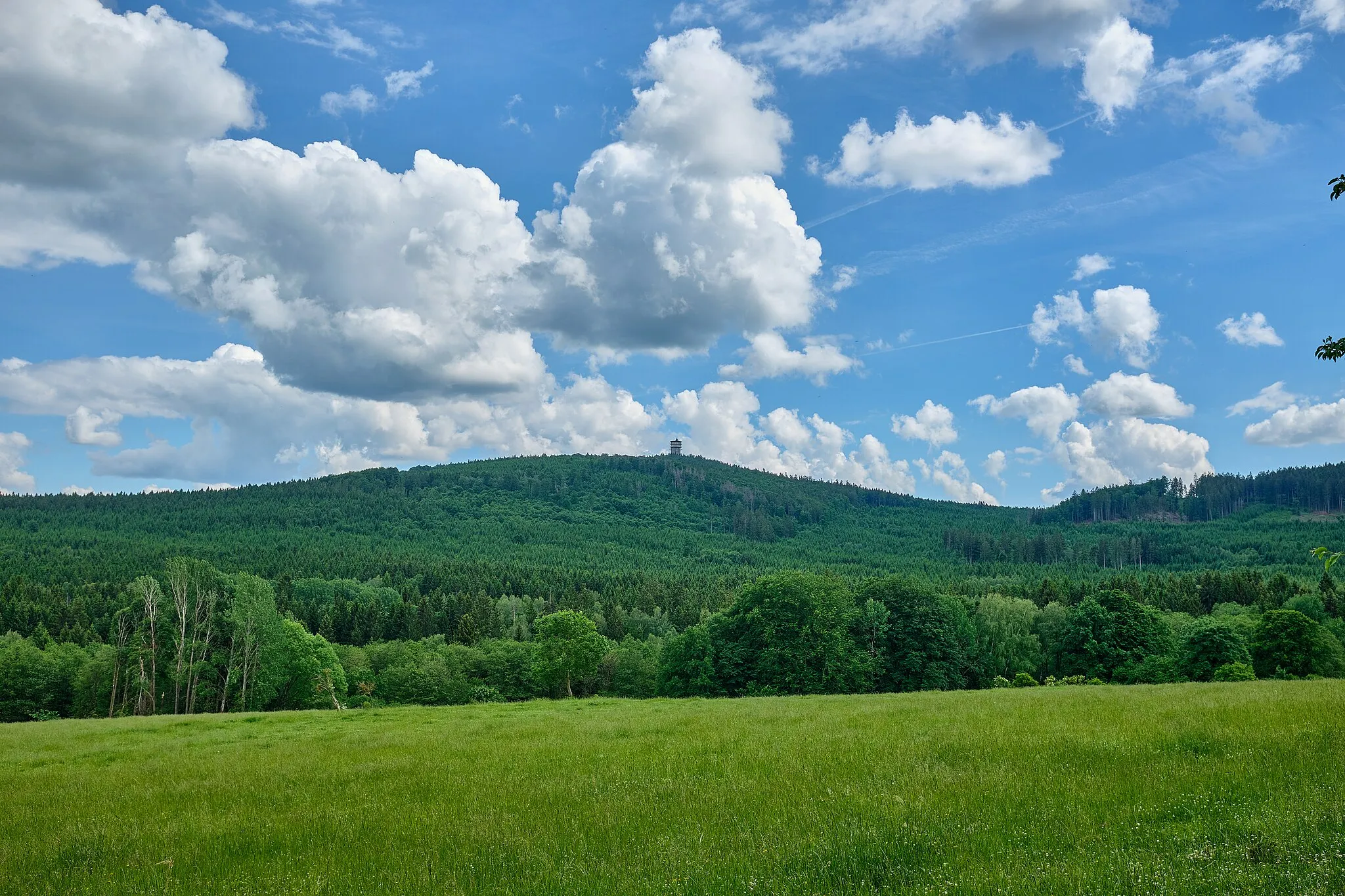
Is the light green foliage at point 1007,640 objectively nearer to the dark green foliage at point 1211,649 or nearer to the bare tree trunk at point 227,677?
the dark green foliage at point 1211,649

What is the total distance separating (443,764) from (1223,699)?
871 inches

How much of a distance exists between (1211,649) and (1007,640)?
2945cm

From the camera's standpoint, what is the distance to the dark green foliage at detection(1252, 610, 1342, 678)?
65.7 meters

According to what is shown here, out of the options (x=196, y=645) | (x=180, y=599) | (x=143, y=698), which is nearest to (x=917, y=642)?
(x=196, y=645)

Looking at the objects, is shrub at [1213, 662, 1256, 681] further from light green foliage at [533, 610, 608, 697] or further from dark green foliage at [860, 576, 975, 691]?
light green foliage at [533, 610, 608, 697]

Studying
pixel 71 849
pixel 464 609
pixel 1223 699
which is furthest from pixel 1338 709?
pixel 464 609

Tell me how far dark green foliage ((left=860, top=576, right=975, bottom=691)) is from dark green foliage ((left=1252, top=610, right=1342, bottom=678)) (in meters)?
25.1

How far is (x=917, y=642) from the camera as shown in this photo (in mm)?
79062

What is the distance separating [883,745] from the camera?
688 inches

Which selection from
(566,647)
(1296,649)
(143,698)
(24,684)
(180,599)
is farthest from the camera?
(24,684)

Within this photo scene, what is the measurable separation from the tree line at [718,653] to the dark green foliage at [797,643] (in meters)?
0.17

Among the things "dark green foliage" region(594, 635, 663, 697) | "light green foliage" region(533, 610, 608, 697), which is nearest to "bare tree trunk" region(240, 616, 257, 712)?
"light green foliage" region(533, 610, 608, 697)

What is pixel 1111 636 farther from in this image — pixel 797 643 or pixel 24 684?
pixel 24 684

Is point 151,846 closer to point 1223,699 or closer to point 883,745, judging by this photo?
point 883,745
